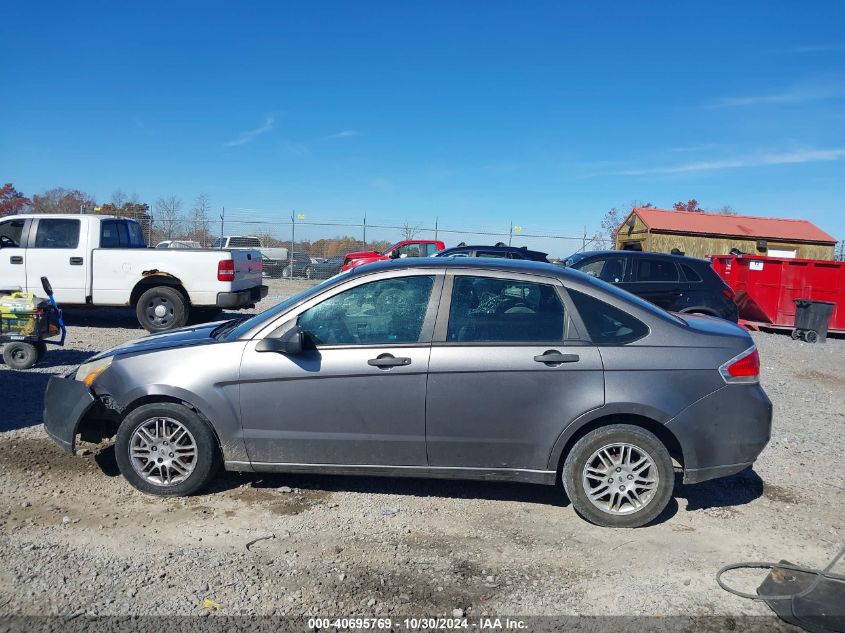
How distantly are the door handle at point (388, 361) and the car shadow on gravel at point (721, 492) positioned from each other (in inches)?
85.7

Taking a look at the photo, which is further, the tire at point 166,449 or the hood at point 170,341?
the hood at point 170,341

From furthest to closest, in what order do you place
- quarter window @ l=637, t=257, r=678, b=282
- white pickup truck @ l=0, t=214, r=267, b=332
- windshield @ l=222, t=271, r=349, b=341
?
quarter window @ l=637, t=257, r=678, b=282, white pickup truck @ l=0, t=214, r=267, b=332, windshield @ l=222, t=271, r=349, b=341

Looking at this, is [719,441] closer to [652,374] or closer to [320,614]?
[652,374]

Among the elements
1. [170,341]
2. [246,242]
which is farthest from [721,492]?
[246,242]

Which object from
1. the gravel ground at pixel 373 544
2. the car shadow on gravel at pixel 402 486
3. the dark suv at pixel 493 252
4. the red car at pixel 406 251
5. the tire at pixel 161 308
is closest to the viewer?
the gravel ground at pixel 373 544

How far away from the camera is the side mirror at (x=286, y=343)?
4.12 m

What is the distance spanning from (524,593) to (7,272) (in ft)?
34.7

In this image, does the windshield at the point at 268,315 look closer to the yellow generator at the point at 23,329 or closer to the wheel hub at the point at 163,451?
the wheel hub at the point at 163,451

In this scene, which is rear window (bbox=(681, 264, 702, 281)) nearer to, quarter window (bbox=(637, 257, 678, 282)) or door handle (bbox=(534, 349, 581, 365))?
quarter window (bbox=(637, 257, 678, 282))

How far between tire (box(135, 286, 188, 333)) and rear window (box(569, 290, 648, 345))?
818 centimetres

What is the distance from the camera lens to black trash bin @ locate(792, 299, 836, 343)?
555 inches

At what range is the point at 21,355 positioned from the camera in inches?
320

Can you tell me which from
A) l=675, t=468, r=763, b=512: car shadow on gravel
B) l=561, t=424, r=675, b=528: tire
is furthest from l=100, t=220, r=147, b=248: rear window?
l=675, t=468, r=763, b=512: car shadow on gravel

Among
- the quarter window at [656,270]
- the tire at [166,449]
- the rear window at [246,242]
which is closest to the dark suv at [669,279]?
the quarter window at [656,270]
